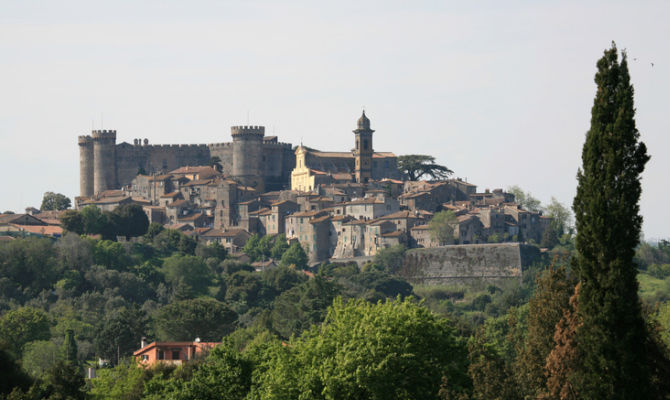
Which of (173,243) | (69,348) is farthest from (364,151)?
(69,348)

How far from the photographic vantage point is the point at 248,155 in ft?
417

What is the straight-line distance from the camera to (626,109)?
24.7 metres

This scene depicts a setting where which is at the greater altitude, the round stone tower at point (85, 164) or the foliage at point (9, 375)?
the round stone tower at point (85, 164)

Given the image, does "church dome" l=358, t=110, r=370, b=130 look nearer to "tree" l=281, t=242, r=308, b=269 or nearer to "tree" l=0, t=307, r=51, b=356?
"tree" l=281, t=242, r=308, b=269

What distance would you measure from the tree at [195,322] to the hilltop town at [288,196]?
107 ft

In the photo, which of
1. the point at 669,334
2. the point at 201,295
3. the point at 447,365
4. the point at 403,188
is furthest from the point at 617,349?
the point at 403,188

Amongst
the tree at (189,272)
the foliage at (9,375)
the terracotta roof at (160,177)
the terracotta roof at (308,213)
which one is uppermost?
the terracotta roof at (160,177)

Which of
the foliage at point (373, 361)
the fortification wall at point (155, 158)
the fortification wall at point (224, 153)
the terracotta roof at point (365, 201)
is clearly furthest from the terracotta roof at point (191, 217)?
the foliage at point (373, 361)

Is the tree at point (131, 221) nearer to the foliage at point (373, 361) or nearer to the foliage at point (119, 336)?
the foliage at point (119, 336)

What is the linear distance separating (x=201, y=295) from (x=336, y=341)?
2467 inches

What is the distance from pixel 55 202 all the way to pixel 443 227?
42.6 m

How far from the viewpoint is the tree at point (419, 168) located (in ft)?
425

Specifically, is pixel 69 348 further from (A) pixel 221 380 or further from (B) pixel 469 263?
(B) pixel 469 263

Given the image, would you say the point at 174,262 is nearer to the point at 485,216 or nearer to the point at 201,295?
the point at 201,295
